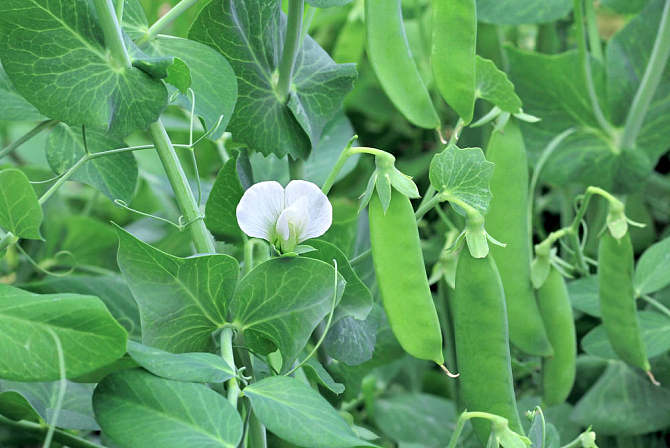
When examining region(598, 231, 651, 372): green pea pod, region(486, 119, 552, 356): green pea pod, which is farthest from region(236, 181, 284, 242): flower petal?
region(598, 231, 651, 372): green pea pod

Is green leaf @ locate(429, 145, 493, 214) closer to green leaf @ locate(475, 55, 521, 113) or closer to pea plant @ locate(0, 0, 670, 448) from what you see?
pea plant @ locate(0, 0, 670, 448)

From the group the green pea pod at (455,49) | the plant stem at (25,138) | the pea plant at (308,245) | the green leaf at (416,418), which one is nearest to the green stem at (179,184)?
the pea plant at (308,245)

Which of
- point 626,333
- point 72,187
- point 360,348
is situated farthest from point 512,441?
point 72,187

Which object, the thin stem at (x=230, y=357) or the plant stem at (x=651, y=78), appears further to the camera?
the plant stem at (x=651, y=78)

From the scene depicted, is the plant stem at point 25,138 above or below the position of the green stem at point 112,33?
below

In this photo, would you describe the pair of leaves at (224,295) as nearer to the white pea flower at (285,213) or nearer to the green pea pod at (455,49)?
the white pea flower at (285,213)

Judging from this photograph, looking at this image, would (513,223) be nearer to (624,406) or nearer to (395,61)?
(395,61)

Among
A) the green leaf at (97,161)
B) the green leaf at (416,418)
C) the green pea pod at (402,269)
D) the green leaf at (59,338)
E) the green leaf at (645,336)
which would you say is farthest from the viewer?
the green leaf at (416,418)
